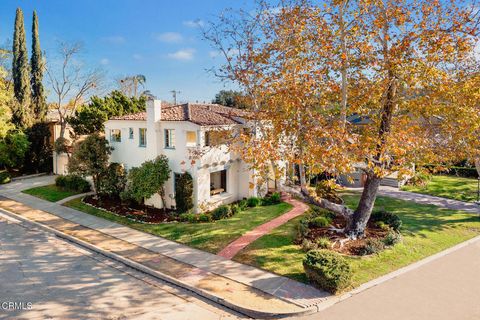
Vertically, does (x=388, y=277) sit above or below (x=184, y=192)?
below

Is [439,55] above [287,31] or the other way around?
the other way around

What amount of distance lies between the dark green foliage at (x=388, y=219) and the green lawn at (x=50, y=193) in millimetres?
20074

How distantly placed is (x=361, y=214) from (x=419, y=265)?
3125mm

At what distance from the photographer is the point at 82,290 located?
12.7 metres

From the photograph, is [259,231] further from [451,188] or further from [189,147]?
[451,188]

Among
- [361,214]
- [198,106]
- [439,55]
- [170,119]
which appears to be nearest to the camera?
[439,55]

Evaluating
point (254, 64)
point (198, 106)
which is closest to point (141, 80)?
point (198, 106)

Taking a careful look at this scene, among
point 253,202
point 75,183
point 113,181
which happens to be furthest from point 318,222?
point 75,183

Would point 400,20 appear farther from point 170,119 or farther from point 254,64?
point 170,119

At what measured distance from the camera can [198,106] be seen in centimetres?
2645

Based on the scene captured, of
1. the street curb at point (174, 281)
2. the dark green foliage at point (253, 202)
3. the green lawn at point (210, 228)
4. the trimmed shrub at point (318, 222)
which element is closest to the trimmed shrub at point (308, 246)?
the trimmed shrub at point (318, 222)

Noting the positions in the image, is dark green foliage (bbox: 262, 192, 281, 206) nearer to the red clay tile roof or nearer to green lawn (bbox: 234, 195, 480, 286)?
green lawn (bbox: 234, 195, 480, 286)

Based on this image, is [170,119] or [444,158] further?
[170,119]

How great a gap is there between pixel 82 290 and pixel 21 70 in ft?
102
